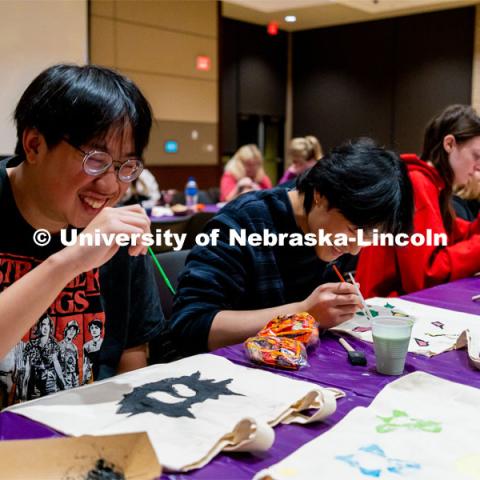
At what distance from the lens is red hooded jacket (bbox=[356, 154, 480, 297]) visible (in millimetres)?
2357

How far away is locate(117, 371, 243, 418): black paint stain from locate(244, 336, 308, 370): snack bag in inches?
5.1

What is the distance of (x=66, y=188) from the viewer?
1.21 metres

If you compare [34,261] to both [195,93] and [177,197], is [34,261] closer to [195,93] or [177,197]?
[177,197]

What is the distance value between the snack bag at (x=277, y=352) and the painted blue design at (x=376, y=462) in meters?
0.36

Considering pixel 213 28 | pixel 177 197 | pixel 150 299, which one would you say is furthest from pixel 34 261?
pixel 213 28

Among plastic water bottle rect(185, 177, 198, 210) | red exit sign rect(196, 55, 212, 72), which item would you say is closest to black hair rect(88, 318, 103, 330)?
plastic water bottle rect(185, 177, 198, 210)

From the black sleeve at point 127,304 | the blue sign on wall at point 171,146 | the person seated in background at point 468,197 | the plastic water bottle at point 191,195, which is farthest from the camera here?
the blue sign on wall at point 171,146

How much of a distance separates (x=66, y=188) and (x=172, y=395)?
1.50ft

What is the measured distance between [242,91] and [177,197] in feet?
12.9

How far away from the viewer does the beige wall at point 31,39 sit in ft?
17.1

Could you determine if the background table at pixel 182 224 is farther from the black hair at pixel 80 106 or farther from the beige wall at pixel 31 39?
the black hair at pixel 80 106

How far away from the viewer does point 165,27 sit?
21.9 feet

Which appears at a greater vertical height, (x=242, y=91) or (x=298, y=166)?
(x=242, y=91)

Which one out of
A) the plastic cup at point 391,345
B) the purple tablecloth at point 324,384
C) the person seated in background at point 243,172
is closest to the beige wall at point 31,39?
the person seated in background at point 243,172
